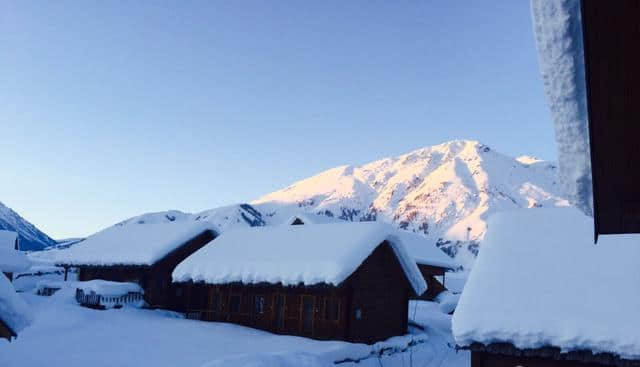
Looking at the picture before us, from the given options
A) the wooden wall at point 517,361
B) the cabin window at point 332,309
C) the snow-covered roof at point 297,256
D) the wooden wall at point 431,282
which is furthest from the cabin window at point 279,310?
the wooden wall at point 431,282

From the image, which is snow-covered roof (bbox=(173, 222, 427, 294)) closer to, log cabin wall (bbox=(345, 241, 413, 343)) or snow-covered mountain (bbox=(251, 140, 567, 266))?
log cabin wall (bbox=(345, 241, 413, 343))

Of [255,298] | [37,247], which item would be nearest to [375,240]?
[255,298]

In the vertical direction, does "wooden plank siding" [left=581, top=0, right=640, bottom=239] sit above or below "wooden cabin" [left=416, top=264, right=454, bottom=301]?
above

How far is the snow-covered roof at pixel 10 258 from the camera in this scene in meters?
33.1

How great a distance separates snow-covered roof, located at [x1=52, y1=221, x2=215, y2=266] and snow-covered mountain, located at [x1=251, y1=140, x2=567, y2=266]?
7772cm

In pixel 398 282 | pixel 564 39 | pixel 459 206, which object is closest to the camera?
pixel 564 39

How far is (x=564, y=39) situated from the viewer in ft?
12.5

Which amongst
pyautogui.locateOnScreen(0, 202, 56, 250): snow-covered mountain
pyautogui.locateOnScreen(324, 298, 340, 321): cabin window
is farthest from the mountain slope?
pyautogui.locateOnScreen(324, 298, 340, 321): cabin window

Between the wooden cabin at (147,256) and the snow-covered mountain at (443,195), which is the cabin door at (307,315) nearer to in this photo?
the wooden cabin at (147,256)

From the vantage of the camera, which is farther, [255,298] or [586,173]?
[255,298]

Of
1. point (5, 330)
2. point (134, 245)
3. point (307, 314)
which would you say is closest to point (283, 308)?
point (307, 314)

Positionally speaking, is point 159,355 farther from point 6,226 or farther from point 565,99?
point 6,226

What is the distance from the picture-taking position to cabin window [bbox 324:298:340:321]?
19.9 metres

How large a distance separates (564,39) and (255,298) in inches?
796
